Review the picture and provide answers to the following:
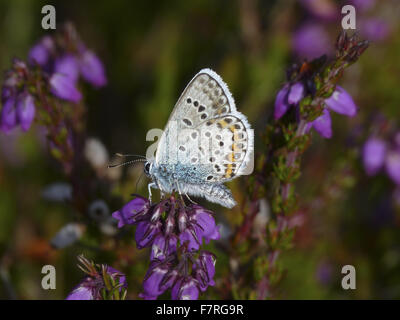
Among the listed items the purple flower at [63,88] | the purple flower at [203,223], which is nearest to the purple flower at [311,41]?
the purple flower at [63,88]

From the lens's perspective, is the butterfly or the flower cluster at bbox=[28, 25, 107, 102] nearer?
the butterfly

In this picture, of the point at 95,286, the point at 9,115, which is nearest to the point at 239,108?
the point at 9,115

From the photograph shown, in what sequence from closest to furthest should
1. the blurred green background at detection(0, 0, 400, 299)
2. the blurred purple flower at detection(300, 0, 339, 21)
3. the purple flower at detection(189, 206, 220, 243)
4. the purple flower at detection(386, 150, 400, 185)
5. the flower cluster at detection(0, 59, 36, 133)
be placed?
the purple flower at detection(189, 206, 220, 243) → the flower cluster at detection(0, 59, 36, 133) → the purple flower at detection(386, 150, 400, 185) → the blurred green background at detection(0, 0, 400, 299) → the blurred purple flower at detection(300, 0, 339, 21)

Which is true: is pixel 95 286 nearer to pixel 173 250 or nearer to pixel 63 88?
pixel 173 250

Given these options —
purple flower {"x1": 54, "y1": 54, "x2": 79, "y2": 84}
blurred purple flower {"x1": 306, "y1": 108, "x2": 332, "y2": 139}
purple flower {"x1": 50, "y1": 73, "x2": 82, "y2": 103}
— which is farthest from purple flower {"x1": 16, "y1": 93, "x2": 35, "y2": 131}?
blurred purple flower {"x1": 306, "y1": 108, "x2": 332, "y2": 139}

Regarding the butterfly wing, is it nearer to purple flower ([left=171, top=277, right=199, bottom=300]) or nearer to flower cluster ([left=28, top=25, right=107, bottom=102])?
flower cluster ([left=28, top=25, right=107, bottom=102])

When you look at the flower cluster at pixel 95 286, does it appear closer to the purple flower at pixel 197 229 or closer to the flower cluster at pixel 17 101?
the purple flower at pixel 197 229
